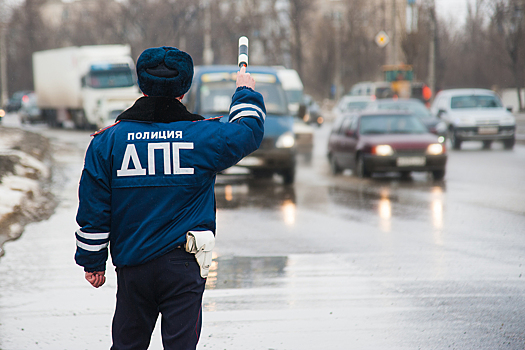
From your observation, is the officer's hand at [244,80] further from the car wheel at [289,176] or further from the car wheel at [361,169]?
the car wheel at [361,169]

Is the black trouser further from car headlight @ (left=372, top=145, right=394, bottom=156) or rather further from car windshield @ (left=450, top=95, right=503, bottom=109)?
car windshield @ (left=450, top=95, right=503, bottom=109)

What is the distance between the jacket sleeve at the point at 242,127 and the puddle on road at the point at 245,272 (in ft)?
10.9

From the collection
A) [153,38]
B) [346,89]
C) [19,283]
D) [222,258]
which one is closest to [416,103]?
[222,258]

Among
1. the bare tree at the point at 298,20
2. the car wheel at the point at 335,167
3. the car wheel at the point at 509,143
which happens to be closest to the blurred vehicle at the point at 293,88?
the car wheel at the point at 509,143

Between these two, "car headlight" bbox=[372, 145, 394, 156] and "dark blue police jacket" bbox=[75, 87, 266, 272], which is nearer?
"dark blue police jacket" bbox=[75, 87, 266, 272]

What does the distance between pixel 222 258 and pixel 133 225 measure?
461 cm

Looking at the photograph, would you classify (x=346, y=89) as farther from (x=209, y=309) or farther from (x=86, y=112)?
(x=209, y=309)

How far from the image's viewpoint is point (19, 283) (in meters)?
6.72

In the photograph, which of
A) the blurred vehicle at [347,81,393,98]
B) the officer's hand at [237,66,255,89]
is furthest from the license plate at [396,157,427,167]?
the blurred vehicle at [347,81,393,98]

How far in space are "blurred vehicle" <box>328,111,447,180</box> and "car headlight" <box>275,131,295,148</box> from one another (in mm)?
1591

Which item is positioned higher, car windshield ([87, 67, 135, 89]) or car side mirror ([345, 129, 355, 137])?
car windshield ([87, 67, 135, 89])

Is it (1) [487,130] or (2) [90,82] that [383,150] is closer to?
(1) [487,130]

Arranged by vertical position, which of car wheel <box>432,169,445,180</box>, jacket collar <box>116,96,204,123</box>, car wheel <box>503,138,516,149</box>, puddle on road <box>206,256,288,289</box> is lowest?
car wheel <box>503,138,516,149</box>

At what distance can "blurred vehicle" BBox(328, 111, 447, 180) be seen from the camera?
15.4m
